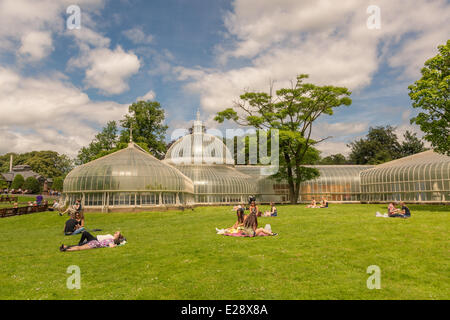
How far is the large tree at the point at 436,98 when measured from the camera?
26141 millimetres

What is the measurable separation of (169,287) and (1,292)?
4.53m

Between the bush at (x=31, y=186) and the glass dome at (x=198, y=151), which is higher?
the glass dome at (x=198, y=151)

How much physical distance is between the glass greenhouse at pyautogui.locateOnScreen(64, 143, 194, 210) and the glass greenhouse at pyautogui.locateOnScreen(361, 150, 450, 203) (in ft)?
118

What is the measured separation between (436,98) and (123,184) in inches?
1269

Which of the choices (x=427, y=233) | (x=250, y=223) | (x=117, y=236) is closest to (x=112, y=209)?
(x=117, y=236)

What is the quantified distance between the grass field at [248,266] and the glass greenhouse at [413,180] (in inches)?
1379

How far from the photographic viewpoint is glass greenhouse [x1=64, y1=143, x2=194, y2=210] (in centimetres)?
3675

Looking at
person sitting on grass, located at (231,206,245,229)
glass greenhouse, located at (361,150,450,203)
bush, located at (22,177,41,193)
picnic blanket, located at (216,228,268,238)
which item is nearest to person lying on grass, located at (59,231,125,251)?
picnic blanket, located at (216,228,268,238)

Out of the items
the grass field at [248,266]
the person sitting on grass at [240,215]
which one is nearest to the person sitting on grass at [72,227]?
the grass field at [248,266]

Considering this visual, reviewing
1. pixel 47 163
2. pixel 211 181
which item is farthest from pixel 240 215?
pixel 47 163

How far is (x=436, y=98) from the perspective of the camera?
2612cm

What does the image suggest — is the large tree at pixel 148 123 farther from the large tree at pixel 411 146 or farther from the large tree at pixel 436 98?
the large tree at pixel 411 146

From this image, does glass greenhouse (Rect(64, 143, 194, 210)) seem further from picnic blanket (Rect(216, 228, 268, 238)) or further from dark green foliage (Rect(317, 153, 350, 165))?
dark green foliage (Rect(317, 153, 350, 165))
